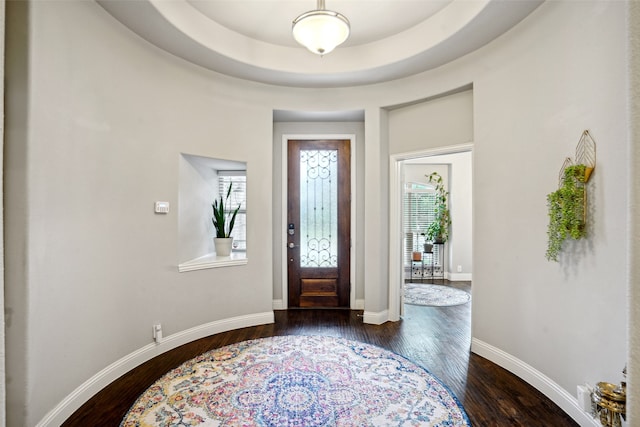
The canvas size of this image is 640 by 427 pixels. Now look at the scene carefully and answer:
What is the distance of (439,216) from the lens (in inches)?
255

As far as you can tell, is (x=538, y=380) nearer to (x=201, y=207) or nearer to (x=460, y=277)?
(x=201, y=207)

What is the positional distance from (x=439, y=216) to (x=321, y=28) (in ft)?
16.1

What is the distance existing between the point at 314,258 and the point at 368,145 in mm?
1658

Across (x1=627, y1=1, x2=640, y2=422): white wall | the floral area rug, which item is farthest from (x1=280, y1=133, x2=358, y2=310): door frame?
(x1=627, y1=1, x2=640, y2=422): white wall

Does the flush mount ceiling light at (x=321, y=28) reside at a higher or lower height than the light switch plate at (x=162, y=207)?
higher

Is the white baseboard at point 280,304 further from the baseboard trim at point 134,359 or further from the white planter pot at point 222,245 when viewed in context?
the white planter pot at point 222,245

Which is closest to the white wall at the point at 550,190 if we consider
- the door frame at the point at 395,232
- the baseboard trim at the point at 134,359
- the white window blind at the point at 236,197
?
the door frame at the point at 395,232

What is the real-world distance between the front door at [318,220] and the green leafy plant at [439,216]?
9.10ft

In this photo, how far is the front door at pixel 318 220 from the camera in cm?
438

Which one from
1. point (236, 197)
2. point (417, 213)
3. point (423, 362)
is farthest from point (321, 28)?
point (417, 213)

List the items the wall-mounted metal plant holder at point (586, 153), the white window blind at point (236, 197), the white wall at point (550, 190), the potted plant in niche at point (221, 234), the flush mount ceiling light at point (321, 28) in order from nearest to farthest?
1. the white wall at point (550, 190)
2. the wall-mounted metal plant holder at point (586, 153)
3. the flush mount ceiling light at point (321, 28)
4. the potted plant in niche at point (221, 234)
5. the white window blind at point (236, 197)

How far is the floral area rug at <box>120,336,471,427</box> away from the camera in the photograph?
2.05 m

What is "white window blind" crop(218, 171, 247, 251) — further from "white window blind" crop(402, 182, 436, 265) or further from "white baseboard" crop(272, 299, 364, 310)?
"white window blind" crop(402, 182, 436, 265)

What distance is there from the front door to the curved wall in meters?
0.92
